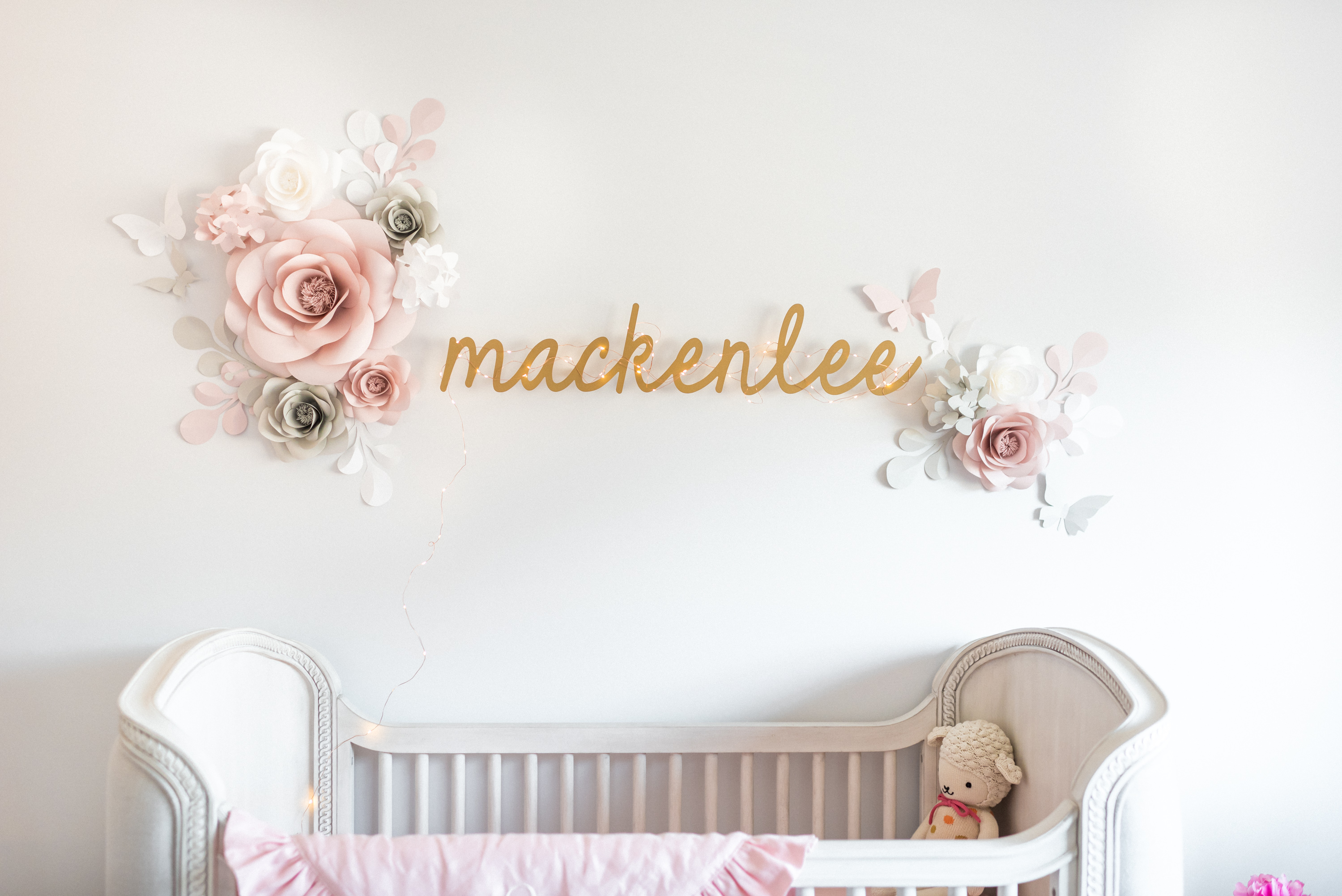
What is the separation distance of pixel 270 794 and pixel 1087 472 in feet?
5.86

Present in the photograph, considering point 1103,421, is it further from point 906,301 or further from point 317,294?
point 317,294

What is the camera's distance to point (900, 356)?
1608mm

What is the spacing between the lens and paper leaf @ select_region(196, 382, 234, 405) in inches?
60.6

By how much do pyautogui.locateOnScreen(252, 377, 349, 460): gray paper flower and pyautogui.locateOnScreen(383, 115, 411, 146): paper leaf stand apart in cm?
53

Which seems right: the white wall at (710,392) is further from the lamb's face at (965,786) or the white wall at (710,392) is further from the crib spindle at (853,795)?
the lamb's face at (965,786)

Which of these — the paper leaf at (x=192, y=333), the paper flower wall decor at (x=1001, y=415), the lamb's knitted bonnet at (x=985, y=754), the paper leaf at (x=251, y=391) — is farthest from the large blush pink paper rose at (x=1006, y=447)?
the paper leaf at (x=192, y=333)

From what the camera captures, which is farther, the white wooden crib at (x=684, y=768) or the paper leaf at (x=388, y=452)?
the paper leaf at (x=388, y=452)

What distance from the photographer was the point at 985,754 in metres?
1.46

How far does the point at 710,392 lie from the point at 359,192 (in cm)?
84

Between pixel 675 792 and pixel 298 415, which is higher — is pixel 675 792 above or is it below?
below

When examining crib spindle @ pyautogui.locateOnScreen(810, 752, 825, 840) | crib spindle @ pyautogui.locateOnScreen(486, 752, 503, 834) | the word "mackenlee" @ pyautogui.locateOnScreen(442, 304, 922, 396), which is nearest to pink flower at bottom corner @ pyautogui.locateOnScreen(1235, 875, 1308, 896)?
crib spindle @ pyautogui.locateOnScreen(810, 752, 825, 840)

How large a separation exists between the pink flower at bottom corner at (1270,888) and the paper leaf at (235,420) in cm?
221

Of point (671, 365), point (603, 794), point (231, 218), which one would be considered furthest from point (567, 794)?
point (231, 218)

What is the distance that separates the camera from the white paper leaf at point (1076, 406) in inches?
63.4
